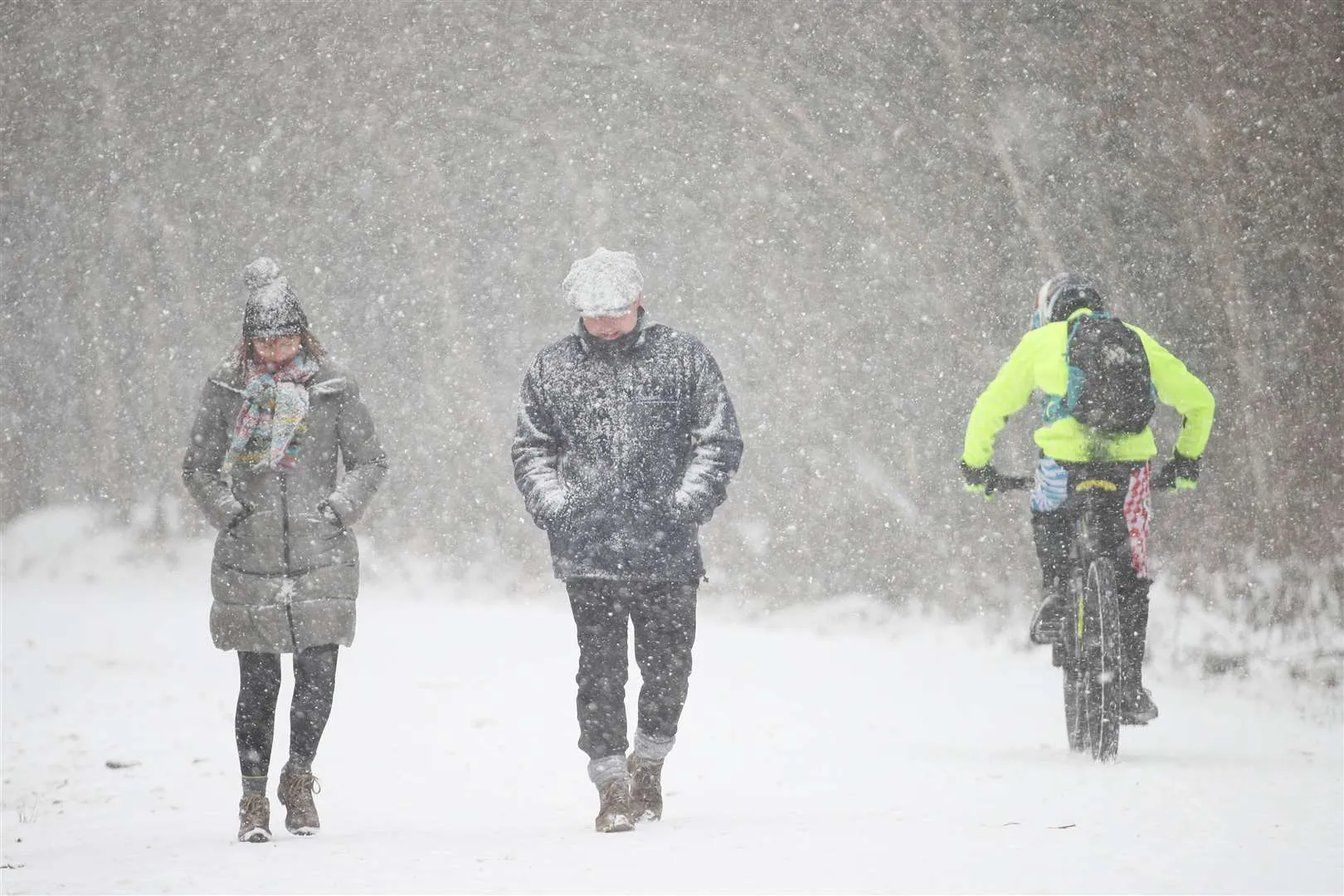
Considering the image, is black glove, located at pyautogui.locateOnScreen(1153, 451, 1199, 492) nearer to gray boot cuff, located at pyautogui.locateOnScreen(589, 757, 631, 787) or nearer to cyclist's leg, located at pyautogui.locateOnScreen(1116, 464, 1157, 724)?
cyclist's leg, located at pyautogui.locateOnScreen(1116, 464, 1157, 724)

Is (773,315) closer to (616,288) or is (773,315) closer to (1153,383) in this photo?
(1153,383)

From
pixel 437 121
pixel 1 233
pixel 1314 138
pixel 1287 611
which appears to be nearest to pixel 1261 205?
pixel 1314 138

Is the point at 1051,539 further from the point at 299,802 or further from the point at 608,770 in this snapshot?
the point at 299,802

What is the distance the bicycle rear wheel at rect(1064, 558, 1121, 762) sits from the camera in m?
6.23

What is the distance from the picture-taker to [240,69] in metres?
12.4

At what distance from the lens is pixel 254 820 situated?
511cm

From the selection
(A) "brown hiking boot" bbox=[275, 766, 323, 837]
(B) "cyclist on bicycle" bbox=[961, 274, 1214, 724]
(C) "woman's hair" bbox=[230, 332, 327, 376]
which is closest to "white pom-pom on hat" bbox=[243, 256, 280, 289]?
(C) "woman's hair" bbox=[230, 332, 327, 376]

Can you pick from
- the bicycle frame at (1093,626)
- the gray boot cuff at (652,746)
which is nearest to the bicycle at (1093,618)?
the bicycle frame at (1093,626)

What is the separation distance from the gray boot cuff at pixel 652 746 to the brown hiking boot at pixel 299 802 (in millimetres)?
1063

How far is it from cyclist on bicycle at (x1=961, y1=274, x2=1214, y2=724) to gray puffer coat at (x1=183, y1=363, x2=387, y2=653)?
2528 millimetres

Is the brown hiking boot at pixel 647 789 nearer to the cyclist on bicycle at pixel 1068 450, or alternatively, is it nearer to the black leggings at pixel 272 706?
the black leggings at pixel 272 706

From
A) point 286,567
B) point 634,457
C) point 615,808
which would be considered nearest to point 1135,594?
point 634,457

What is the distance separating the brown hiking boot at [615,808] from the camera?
16.7 feet

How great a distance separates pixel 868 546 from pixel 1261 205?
11.2 feet
